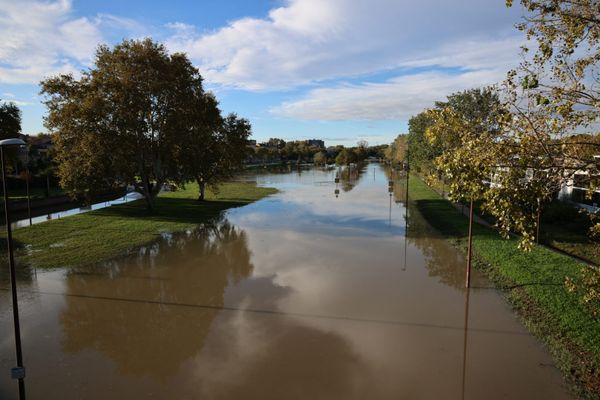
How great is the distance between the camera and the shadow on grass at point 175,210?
98.8 ft


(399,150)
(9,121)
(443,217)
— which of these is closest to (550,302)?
(443,217)

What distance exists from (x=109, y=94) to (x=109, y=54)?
3.01 meters

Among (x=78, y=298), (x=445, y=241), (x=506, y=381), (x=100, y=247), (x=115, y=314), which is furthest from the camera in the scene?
(x=445, y=241)

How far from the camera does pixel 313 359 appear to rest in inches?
384

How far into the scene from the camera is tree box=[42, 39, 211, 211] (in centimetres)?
2706

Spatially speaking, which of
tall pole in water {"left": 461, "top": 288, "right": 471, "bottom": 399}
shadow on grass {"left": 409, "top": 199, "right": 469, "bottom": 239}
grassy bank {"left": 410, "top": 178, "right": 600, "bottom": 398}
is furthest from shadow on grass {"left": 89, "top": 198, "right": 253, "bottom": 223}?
tall pole in water {"left": 461, "top": 288, "right": 471, "bottom": 399}

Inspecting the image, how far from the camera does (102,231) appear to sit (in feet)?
79.4

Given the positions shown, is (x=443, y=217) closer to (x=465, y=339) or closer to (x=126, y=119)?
(x=465, y=339)

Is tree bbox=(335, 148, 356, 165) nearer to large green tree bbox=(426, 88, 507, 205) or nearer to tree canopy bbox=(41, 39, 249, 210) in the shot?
tree canopy bbox=(41, 39, 249, 210)

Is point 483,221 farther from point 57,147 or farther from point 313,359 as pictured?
point 57,147

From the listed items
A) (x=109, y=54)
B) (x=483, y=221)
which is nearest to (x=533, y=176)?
(x=483, y=221)

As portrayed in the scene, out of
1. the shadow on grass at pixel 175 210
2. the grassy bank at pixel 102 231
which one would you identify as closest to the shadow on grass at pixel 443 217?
the shadow on grass at pixel 175 210

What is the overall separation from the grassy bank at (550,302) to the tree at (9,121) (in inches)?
1779

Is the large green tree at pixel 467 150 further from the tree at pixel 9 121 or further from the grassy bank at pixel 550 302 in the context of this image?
the tree at pixel 9 121
